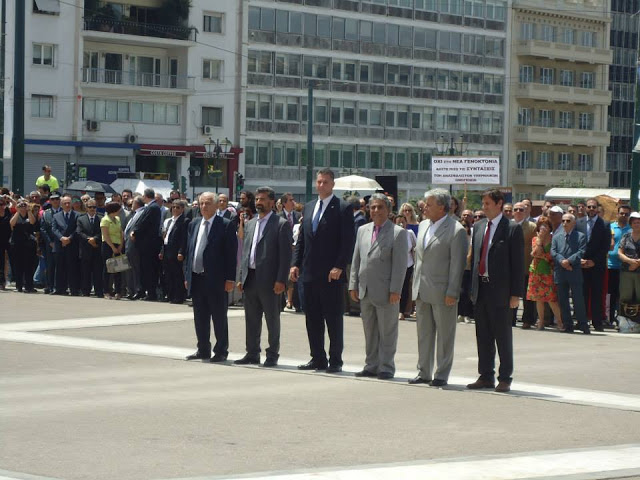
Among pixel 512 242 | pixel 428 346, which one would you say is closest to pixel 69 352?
pixel 428 346

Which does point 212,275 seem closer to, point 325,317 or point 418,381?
point 325,317

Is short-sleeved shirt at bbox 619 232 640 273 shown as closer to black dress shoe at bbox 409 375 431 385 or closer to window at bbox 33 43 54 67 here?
black dress shoe at bbox 409 375 431 385

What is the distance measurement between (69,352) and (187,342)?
2.06 metres

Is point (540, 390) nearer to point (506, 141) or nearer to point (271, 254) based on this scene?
point (271, 254)

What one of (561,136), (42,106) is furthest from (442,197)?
(561,136)

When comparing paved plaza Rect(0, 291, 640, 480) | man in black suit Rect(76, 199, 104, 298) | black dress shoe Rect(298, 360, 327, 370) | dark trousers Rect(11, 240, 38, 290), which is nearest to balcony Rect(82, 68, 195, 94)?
dark trousers Rect(11, 240, 38, 290)

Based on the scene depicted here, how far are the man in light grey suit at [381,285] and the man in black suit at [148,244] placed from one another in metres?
11.2

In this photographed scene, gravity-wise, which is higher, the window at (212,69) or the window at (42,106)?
the window at (212,69)

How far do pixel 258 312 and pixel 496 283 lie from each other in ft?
10.2

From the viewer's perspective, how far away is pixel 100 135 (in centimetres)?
7106

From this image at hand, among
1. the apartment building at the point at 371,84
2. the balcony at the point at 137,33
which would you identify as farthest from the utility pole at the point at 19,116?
the apartment building at the point at 371,84

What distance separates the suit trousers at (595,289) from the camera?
2145cm

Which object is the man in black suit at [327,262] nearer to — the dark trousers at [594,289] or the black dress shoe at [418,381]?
the black dress shoe at [418,381]

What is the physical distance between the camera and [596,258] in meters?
21.5
